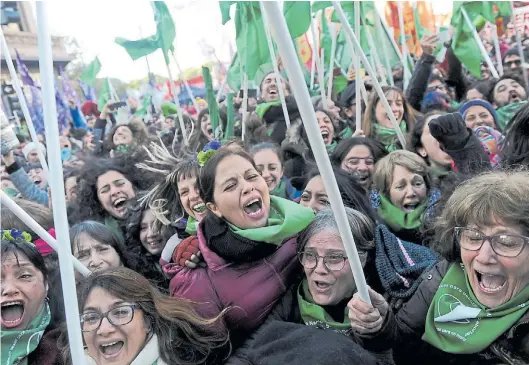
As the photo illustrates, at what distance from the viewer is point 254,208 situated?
177cm

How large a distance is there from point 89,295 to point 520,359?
1.18 metres

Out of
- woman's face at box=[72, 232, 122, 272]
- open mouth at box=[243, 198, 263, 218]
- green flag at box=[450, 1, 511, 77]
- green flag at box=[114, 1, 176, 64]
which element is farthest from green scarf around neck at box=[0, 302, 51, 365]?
green flag at box=[450, 1, 511, 77]

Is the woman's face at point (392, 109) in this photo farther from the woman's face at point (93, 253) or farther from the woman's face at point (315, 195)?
the woman's face at point (93, 253)

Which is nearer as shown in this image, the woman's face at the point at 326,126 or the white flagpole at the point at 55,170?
the white flagpole at the point at 55,170

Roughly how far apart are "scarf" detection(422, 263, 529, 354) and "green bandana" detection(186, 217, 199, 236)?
1.08 m

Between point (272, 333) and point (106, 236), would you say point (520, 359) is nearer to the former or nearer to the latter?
point (272, 333)

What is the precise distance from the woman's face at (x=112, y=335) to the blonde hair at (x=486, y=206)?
91 centimetres

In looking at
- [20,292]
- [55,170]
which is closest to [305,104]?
[55,170]

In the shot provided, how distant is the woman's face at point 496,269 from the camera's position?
4.01 ft

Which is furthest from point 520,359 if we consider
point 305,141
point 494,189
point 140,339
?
point 305,141

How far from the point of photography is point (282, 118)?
13.2 ft

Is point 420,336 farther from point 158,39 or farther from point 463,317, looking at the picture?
point 158,39

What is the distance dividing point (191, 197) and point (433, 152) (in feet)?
3.89

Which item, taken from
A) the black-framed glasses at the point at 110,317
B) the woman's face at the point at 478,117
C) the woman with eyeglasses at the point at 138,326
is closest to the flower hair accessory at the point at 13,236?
the woman with eyeglasses at the point at 138,326
